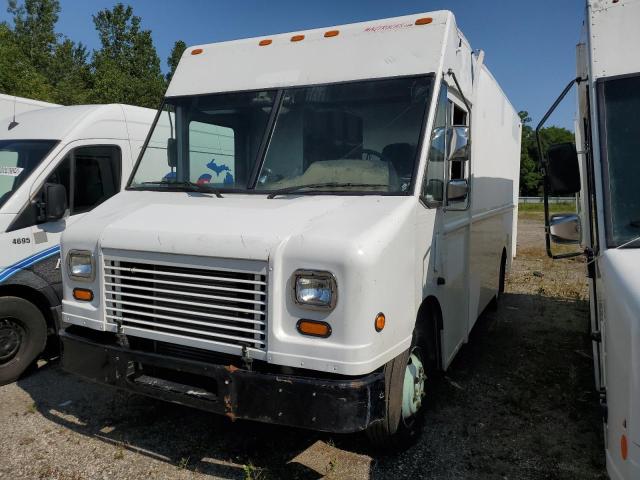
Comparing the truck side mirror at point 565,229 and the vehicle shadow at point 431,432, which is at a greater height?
the truck side mirror at point 565,229

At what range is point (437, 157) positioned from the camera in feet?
12.5

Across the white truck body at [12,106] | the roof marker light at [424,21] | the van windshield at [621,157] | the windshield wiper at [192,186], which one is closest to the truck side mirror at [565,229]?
the van windshield at [621,157]

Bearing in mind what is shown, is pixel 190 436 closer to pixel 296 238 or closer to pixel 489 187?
pixel 296 238

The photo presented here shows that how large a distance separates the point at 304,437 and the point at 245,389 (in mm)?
1236

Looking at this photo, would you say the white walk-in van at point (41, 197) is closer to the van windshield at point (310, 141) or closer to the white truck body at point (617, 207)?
the van windshield at point (310, 141)

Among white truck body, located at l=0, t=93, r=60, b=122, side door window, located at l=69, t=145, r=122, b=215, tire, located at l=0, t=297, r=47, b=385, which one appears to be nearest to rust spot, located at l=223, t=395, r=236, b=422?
tire, located at l=0, t=297, r=47, b=385

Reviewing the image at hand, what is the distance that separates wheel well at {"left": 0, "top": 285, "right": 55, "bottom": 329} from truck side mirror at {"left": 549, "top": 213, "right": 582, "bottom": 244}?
4730mm

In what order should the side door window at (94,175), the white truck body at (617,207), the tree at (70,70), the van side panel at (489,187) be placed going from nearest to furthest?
1. the white truck body at (617,207)
2. the van side panel at (489,187)
3. the side door window at (94,175)
4. the tree at (70,70)

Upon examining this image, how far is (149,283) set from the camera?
3.43 m

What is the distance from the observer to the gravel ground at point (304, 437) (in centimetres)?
361

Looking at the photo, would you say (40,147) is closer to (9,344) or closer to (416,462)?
(9,344)

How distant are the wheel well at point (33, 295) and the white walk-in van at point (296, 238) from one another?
5.84 ft

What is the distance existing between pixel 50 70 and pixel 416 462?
128ft

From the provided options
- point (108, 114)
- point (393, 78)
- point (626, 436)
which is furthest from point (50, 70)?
point (626, 436)
